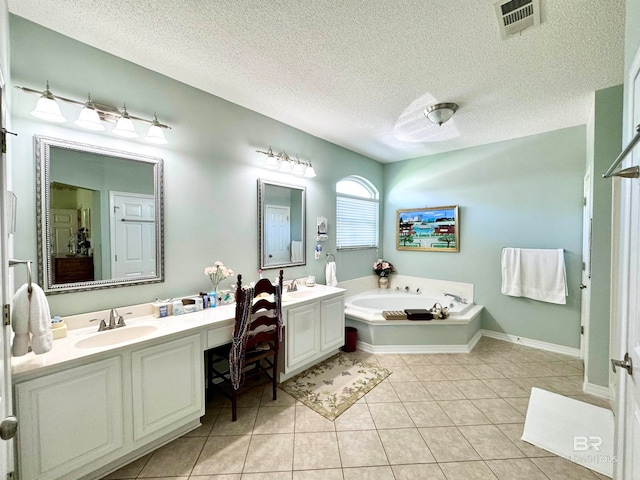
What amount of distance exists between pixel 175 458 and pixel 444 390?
223cm

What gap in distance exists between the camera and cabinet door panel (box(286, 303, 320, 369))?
2.49 m

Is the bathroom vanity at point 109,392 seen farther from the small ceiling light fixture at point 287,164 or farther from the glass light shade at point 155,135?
the small ceiling light fixture at point 287,164

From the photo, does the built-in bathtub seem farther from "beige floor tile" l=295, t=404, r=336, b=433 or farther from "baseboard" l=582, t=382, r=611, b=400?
"beige floor tile" l=295, t=404, r=336, b=433

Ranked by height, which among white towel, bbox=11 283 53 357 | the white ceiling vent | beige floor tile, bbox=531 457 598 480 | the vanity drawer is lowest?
beige floor tile, bbox=531 457 598 480

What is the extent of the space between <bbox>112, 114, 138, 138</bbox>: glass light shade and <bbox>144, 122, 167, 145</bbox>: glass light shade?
0.10 meters

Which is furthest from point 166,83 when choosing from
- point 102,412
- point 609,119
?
point 609,119

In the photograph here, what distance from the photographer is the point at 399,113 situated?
2779 millimetres

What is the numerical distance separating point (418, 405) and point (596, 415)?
54.0 inches

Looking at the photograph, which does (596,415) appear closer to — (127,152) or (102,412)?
(102,412)

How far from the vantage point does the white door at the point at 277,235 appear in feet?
9.73

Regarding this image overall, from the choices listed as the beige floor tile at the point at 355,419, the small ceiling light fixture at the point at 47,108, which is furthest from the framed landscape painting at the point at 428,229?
the small ceiling light fixture at the point at 47,108

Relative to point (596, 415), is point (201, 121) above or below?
above

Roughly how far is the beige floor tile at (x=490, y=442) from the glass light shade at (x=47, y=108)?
11.4 ft

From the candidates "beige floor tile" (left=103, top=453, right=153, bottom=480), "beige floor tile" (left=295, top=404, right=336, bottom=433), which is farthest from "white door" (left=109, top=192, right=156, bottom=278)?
"beige floor tile" (left=295, top=404, right=336, bottom=433)
